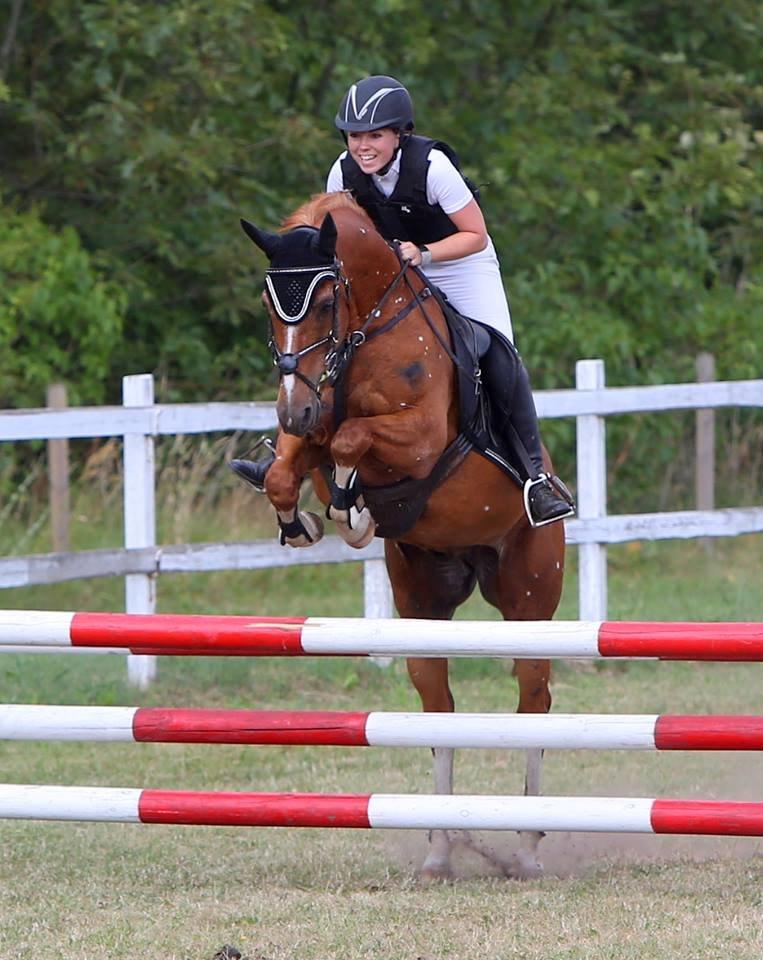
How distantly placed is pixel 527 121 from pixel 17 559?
26.8 ft

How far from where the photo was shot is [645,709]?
8.36 metres

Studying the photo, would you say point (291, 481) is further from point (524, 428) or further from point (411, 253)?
point (524, 428)

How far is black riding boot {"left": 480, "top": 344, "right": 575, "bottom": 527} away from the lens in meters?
5.86

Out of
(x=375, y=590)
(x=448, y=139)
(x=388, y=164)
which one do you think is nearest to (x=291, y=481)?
(x=388, y=164)

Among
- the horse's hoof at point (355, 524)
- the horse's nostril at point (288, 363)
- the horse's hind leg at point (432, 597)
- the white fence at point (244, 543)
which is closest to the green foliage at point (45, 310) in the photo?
the white fence at point (244, 543)

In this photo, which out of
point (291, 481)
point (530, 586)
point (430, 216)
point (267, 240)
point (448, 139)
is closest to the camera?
point (267, 240)

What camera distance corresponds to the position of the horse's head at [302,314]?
5.08 m

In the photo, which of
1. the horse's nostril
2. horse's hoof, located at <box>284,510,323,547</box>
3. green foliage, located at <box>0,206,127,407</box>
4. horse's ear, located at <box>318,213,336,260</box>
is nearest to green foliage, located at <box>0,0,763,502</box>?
green foliage, located at <box>0,206,127,407</box>

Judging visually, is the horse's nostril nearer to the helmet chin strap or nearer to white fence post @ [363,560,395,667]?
the helmet chin strap

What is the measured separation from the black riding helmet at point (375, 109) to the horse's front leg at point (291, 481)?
106 centimetres

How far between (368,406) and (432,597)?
3.76ft

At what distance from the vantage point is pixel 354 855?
18.7ft

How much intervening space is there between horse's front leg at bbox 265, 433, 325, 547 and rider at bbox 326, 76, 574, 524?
29.4 inches

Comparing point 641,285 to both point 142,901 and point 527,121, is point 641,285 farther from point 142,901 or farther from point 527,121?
point 142,901
